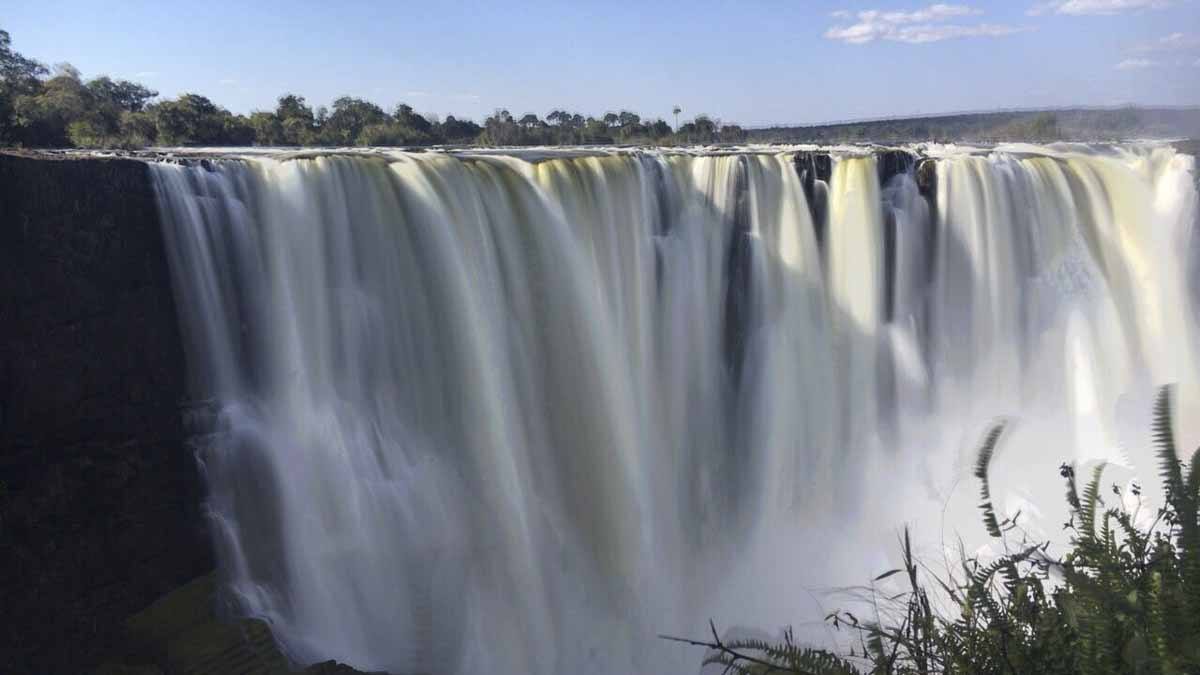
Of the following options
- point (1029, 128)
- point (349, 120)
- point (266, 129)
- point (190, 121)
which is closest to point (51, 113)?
point (190, 121)

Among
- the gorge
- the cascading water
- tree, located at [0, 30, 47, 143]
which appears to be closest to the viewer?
the gorge

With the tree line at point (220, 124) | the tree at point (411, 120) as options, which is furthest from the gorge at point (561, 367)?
the tree at point (411, 120)

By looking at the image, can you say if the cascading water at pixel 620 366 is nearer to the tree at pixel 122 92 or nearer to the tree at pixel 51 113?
the tree at pixel 51 113

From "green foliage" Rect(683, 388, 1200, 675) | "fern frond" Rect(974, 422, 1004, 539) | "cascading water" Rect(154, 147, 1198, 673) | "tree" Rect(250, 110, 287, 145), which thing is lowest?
"cascading water" Rect(154, 147, 1198, 673)

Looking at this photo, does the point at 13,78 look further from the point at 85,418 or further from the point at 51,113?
the point at 85,418

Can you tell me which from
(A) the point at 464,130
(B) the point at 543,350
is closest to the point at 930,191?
(B) the point at 543,350

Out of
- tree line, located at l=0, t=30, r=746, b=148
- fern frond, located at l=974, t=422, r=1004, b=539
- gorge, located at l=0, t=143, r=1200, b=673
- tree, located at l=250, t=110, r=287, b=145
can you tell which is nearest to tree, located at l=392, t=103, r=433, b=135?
tree line, located at l=0, t=30, r=746, b=148

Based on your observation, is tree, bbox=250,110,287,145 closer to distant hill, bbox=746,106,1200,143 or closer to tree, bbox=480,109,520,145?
tree, bbox=480,109,520,145
